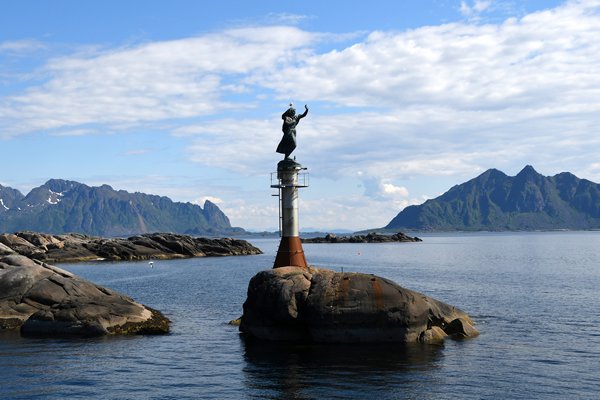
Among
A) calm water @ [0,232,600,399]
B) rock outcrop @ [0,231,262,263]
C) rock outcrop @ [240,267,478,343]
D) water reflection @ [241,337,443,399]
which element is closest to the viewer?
water reflection @ [241,337,443,399]

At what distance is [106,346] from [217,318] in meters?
Result: 11.8

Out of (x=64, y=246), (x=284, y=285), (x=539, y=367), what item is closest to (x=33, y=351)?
(x=284, y=285)

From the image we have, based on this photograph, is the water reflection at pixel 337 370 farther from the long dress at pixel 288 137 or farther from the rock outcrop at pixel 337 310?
the long dress at pixel 288 137

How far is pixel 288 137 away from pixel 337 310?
422 inches

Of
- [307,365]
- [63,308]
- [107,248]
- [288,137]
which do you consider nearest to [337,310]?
[307,365]

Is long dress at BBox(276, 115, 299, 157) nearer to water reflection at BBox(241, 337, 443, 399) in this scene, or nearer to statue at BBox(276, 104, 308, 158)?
statue at BBox(276, 104, 308, 158)

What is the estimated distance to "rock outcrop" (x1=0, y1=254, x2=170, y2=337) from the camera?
104ft

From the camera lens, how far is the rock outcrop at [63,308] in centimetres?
3156

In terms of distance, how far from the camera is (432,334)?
30.2 m

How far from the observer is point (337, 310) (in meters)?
28.5

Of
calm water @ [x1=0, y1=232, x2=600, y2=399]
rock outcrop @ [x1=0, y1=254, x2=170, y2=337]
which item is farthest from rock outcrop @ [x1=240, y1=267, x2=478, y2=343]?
rock outcrop @ [x1=0, y1=254, x2=170, y2=337]

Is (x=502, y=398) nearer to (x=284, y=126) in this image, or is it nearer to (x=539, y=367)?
(x=539, y=367)

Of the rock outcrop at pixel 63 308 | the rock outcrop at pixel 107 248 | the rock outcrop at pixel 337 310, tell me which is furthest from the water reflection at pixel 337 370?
the rock outcrop at pixel 107 248

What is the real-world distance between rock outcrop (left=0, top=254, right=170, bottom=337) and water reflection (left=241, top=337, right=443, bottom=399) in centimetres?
757
